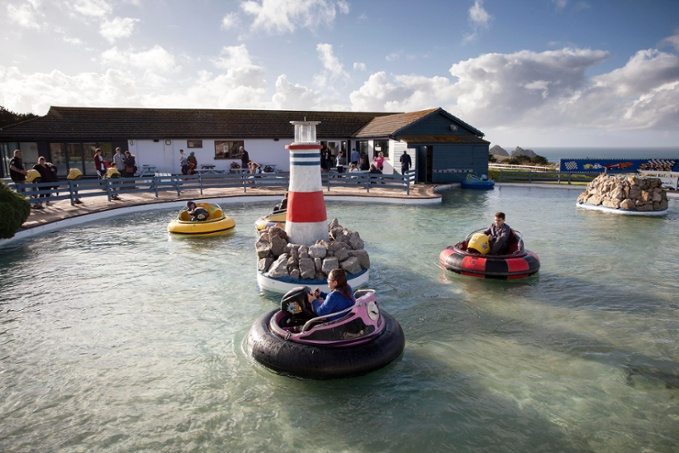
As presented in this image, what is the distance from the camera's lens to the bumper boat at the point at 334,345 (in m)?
6.19

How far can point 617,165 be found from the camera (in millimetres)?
Result: 31797

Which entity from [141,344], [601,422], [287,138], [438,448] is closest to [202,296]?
[141,344]

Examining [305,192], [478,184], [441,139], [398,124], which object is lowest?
[478,184]

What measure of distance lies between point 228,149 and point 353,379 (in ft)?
91.7

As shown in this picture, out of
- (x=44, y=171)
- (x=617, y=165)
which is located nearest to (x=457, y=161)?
(x=617, y=165)

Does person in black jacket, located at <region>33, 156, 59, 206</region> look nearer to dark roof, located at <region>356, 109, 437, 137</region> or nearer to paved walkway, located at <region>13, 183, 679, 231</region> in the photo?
paved walkway, located at <region>13, 183, 679, 231</region>

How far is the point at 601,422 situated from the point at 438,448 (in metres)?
1.99

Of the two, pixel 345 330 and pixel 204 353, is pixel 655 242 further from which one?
pixel 204 353

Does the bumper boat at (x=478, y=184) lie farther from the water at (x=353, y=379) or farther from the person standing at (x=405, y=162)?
the water at (x=353, y=379)

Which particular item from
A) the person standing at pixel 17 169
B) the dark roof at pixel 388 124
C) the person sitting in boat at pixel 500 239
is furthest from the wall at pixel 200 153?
the person sitting in boat at pixel 500 239

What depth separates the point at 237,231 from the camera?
52.5 feet

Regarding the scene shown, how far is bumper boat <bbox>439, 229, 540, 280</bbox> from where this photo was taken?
408 inches

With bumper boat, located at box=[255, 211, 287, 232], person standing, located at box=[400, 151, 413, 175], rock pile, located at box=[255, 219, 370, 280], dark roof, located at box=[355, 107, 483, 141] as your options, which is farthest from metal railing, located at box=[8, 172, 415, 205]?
rock pile, located at box=[255, 219, 370, 280]

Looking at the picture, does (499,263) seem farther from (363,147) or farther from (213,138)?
(213,138)
